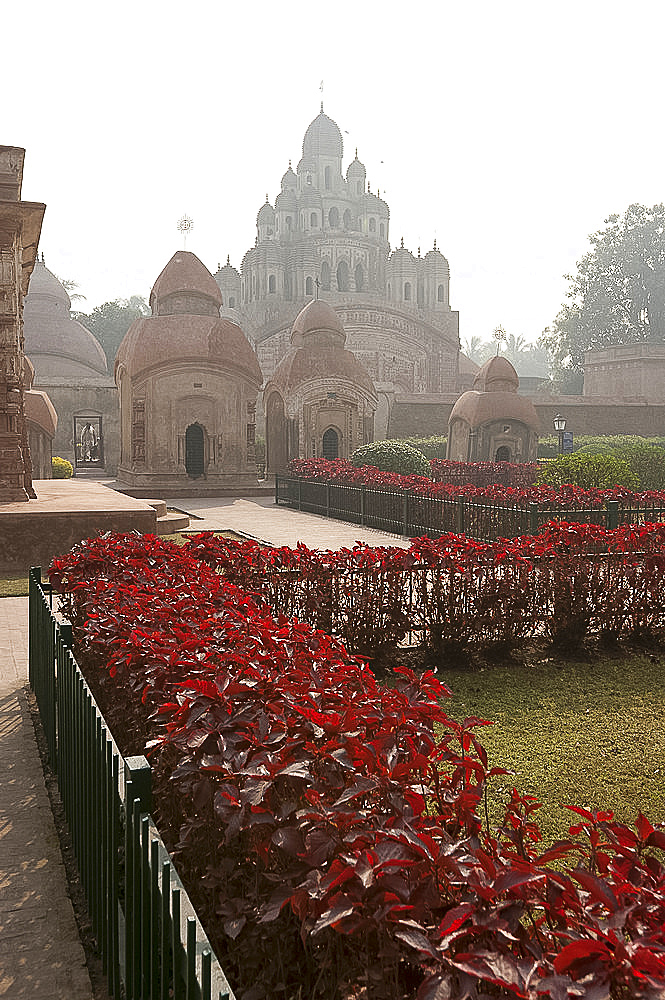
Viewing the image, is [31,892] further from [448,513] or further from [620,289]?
[620,289]

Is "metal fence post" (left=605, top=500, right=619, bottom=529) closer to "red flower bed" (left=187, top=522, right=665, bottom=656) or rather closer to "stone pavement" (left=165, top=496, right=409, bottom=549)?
"stone pavement" (left=165, top=496, right=409, bottom=549)

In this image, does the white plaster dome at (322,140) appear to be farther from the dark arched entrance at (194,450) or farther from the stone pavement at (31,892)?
the stone pavement at (31,892)

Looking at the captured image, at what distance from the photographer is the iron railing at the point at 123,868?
172 cm

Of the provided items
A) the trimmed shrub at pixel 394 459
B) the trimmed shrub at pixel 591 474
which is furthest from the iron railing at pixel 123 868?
the trimmed shrub at pixel 394 459

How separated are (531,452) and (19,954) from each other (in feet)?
83.4

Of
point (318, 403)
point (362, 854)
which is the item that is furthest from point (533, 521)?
point (318, 403)

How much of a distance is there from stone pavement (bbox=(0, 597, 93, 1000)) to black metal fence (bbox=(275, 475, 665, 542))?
7.91m

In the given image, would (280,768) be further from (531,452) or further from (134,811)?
(531,452)

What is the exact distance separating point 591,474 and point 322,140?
2203 inches

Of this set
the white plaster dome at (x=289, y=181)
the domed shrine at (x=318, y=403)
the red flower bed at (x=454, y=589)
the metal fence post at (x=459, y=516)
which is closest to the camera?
the red flower bed at (x=454, y=589)

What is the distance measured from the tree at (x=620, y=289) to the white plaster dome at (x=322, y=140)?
22897mm

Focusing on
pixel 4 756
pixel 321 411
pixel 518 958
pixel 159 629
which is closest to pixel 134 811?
pixel 518 958

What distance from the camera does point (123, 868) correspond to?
278 centimetres

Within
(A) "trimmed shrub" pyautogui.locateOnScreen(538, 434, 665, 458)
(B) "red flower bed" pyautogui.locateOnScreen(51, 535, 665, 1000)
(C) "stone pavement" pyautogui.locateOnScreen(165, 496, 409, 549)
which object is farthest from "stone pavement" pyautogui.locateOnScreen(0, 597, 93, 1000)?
(A) "trimmed shrub" pyautogui.locateOnScreen(538, 434, 665, 458)
